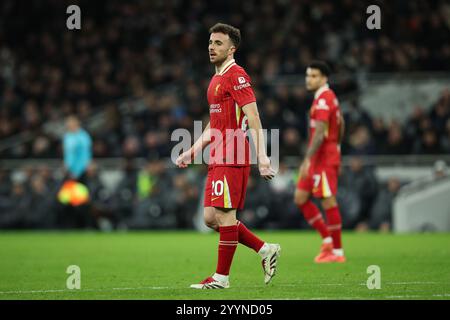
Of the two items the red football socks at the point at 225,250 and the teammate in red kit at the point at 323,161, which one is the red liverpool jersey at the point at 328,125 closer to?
the teammate in red kit at the point at 323,161

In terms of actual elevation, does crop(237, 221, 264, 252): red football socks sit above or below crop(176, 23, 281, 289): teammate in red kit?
below

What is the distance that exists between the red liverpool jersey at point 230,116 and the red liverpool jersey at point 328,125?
11.8 feet

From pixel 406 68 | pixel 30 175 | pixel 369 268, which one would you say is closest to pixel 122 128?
pixel 30 175

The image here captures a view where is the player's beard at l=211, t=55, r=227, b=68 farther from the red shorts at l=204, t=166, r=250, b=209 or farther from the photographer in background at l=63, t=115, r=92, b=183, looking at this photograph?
the photographer in background at l=63, t=115, r=92, b=183

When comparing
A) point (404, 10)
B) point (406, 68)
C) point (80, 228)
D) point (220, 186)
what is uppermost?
point (404, 10)

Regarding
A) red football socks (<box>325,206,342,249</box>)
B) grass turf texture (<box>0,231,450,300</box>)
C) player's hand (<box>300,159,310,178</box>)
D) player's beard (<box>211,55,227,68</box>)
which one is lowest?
grass turf texture (<box>0,231,450,300</box>)

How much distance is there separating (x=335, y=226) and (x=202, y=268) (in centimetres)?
204

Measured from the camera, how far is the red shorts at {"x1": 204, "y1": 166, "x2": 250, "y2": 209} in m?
8.40

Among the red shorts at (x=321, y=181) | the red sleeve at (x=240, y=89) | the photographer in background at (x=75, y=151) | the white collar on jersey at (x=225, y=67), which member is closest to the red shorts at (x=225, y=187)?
Answer: the red sleeve at (x=240, y=89)

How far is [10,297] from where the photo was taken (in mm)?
7938

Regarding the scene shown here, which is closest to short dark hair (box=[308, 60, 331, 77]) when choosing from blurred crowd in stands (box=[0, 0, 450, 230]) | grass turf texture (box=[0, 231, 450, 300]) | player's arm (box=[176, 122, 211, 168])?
grass turf texture (box=[0, 231, 450, 300])

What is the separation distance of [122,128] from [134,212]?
350 centimetres

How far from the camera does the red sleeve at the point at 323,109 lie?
12.0 m

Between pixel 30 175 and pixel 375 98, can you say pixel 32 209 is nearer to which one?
pixel 30 175
